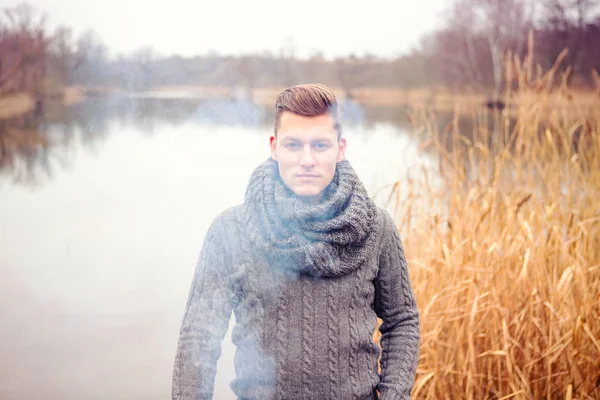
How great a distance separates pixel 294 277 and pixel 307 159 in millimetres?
196

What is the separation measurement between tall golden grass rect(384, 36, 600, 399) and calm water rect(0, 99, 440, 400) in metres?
0.30

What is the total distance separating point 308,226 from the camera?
3.19 feet

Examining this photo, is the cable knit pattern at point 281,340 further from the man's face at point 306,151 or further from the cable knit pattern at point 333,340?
the man's face at point 306,151

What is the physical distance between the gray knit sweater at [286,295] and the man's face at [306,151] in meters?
0.03

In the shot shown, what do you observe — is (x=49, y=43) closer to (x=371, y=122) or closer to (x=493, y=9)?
(x=371, y=122)

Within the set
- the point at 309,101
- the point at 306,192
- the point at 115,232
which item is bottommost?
the point at 115,232

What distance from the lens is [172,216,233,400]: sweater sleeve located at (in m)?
0.97

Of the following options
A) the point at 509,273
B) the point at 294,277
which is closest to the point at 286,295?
the point at 294,277

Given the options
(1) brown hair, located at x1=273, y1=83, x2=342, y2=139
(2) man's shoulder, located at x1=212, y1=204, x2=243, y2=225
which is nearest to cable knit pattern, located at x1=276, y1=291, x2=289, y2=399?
(2) man's shoulder, located at x1=212, y1=204, x2=243, y2=225

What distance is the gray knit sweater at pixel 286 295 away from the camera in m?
0.97

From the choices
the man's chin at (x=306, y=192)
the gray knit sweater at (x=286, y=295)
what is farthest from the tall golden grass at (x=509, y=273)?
the man's chin at (x=306, y=192)

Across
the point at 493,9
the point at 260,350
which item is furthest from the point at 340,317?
the point at 493,9

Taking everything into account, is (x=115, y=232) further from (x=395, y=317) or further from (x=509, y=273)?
(x=395, y=317)

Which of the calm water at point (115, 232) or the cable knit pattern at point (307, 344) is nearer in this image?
the cable knit pattern at point (307, 344)
